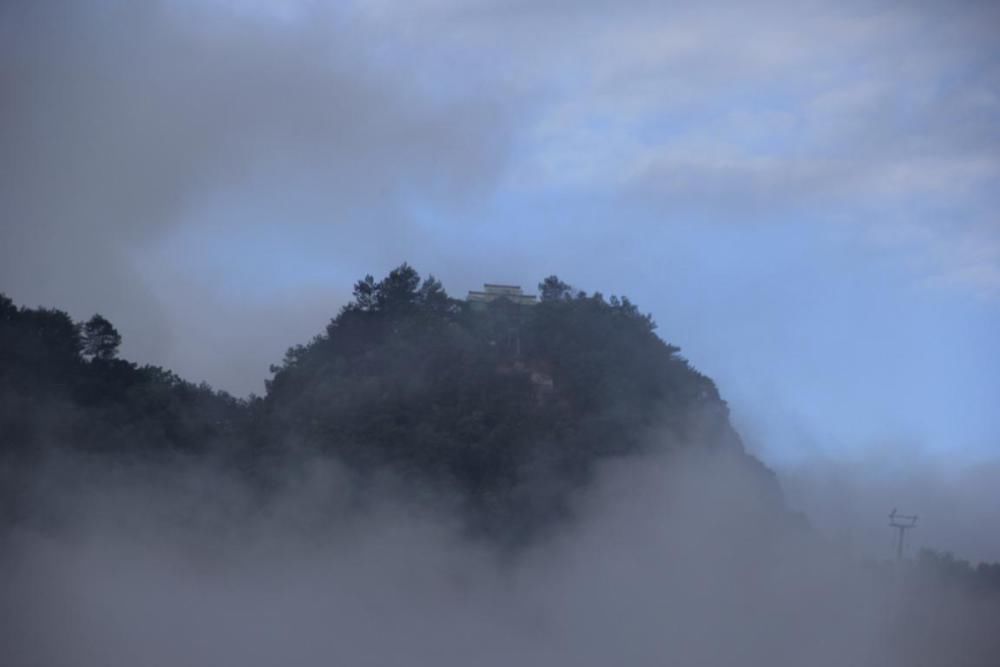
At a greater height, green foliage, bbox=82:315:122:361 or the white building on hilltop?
the white building on hilltop

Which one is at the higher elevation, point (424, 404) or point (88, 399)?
point (424, 404)

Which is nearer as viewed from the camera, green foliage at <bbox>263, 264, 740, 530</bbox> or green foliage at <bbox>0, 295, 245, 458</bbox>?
green foliage at <bbox>0, 295, 245, 458</bbox>

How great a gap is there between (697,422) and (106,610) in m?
9.36

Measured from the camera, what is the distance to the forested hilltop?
19938 mm

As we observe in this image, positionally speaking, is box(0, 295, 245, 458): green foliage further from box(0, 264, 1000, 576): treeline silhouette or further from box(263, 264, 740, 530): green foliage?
box(263, 264, 740, 530): green foliage

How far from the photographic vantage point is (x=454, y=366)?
20969 mm

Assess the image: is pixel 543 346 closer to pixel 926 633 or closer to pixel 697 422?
pixel 697 422

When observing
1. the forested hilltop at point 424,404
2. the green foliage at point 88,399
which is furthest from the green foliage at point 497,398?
the green foliage at point 88,399

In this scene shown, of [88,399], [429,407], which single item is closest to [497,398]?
[429,407]

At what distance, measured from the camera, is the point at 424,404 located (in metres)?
20.6

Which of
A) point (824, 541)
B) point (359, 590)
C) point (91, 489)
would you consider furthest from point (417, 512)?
point (824, 541)

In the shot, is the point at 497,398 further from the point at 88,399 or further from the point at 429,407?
the point at 88,399

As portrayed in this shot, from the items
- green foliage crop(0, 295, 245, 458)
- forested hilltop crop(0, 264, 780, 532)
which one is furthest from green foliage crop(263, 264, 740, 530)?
green foliage crop(0, 295, 245, 458)

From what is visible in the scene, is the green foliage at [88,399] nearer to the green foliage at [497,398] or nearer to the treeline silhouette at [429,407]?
the treeline silhouette at [429,407]
